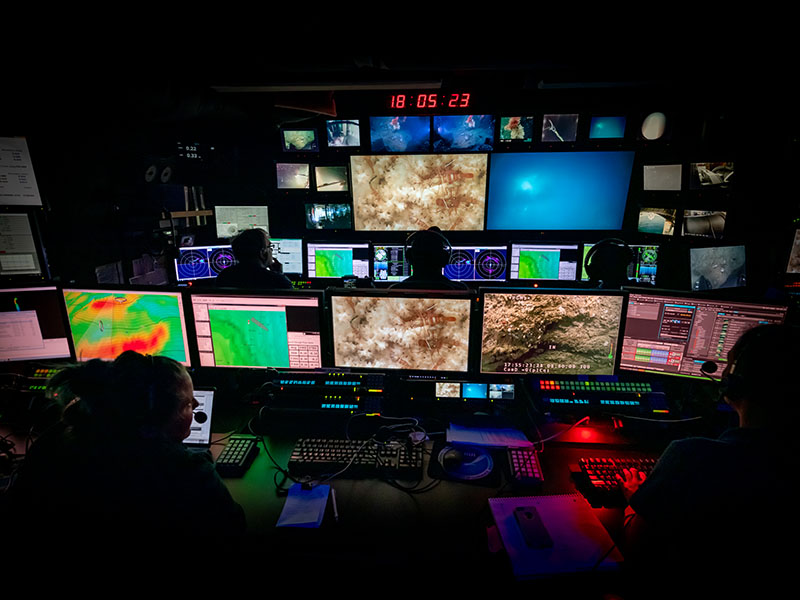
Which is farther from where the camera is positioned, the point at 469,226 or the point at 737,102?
the point at 469,226

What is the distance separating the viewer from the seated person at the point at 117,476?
0.95m

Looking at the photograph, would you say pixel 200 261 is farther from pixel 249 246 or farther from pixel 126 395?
pixel 126 395

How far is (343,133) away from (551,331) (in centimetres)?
388

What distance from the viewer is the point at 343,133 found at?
4695 mm

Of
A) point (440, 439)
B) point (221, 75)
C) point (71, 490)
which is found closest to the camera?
point (71, 490)

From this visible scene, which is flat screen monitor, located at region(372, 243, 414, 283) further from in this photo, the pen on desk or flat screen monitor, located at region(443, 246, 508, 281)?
the pen on desk

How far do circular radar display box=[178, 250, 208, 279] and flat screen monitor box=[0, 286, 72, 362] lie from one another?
256cm

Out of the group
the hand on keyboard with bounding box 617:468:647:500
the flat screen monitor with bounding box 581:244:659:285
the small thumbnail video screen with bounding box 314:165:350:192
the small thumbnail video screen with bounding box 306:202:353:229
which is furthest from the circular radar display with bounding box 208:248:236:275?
the hand on keyboard with bounding box 617:468:647:500

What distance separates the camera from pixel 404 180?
469 centimetres

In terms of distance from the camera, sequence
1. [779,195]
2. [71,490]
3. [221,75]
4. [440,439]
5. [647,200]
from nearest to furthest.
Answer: [71,490]
[440,439]
[779,195]
[221,75]
[647,200]

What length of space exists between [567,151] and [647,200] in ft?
3.34

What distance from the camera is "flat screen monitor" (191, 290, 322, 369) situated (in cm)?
178

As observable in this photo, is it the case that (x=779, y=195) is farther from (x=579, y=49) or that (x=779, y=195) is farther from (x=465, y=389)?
(x=465, y=389)

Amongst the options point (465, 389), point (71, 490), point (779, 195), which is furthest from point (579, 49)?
point (71, 490)
